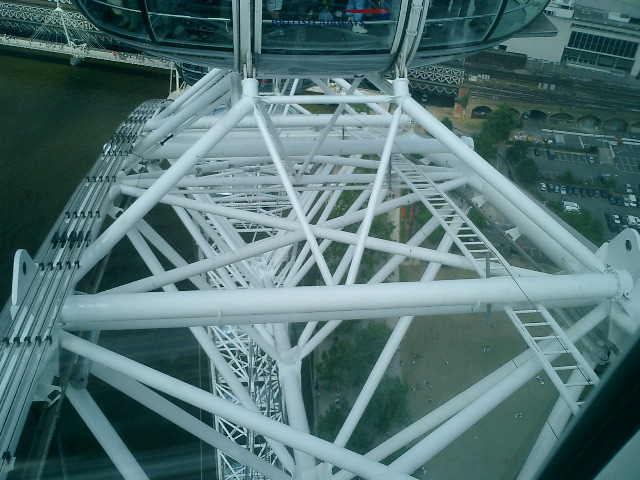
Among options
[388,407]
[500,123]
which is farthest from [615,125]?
[388,407]

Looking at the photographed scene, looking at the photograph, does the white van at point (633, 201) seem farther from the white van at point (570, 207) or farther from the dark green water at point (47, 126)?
the dark green water at point (47, 126)

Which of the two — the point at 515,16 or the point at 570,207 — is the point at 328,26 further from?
the point at 570,207

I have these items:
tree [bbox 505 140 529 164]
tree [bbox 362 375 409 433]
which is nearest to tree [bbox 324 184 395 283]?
tree [bbox 505 140 529 164]

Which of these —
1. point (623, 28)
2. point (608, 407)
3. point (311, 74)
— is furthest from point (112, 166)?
point (623, 28)

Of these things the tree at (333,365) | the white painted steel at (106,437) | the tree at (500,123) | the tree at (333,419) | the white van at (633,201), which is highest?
the white painted steel at (106,437)

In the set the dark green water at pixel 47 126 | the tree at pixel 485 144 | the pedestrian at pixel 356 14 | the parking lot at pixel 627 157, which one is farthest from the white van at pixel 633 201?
the dark green water at pixel 47 126

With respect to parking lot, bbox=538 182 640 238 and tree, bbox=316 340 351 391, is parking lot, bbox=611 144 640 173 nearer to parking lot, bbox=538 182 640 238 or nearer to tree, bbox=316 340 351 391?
parking lot, bbox=538 182 640 238

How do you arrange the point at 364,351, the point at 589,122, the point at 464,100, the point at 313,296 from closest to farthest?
the point at 313,296, the point at 364,351, the point at 589,122, the point at 464,100

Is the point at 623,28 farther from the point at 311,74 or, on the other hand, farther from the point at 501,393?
the point at 501,393
